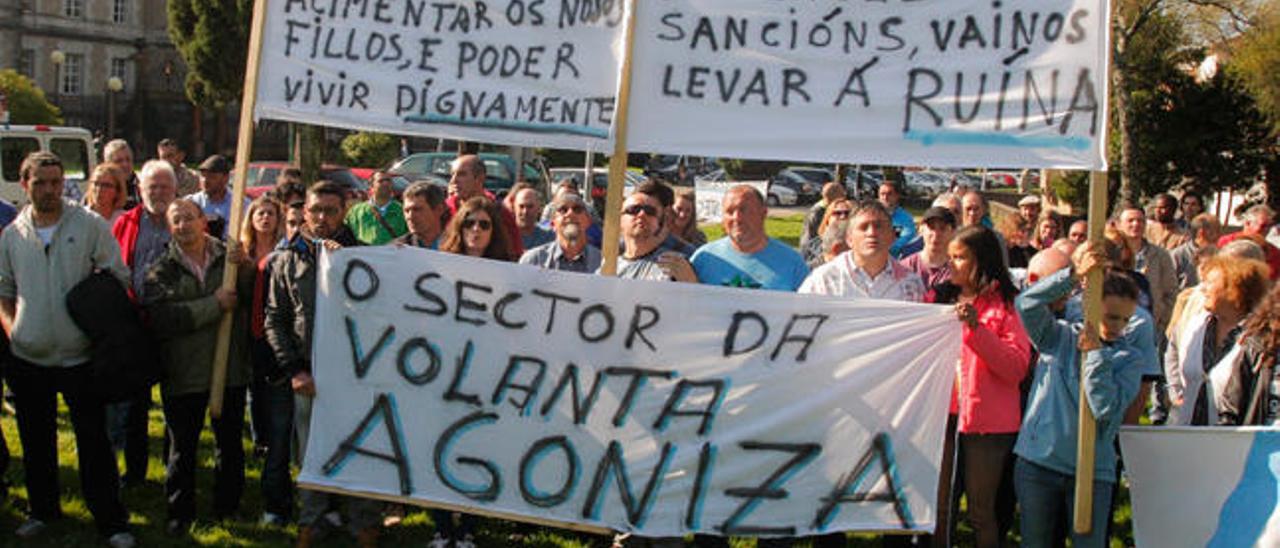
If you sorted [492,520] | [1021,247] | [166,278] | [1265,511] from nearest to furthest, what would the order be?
[1265,511], [166,278], [492,520], [1021,247]

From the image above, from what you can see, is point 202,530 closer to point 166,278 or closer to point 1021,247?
point 166,278

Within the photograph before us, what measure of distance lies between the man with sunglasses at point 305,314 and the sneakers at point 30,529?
3.86 ft

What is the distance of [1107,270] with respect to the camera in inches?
185

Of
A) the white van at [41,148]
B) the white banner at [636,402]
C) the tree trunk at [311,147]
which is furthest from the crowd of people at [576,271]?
the tree trunk at [311,147]

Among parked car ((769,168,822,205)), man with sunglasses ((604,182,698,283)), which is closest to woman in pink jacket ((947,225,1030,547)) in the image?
man with sunglasses ((604,182,698,283))

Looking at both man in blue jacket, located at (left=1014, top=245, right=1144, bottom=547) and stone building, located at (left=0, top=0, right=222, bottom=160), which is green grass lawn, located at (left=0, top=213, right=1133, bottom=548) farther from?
stone building, located at (left=0, top=0, right=222, bottom=160)

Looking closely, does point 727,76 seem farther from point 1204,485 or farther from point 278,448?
point 278,448

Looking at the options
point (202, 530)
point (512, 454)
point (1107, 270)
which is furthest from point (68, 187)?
point (1107, 270)

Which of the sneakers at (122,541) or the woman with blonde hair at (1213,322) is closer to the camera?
the woman with blonde hair at (1213,322)

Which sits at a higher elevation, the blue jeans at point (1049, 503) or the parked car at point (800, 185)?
the parked car at point (800, 185)

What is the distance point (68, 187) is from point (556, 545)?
1144 centimetres

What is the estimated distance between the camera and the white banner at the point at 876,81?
458cm

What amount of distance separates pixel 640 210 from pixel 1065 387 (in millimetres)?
1825

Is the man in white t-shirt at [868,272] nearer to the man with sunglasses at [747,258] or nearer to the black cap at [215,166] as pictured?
the man with sunglasses at [747,258]
